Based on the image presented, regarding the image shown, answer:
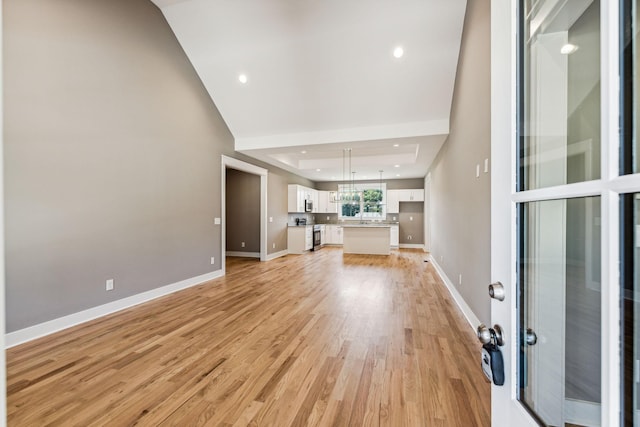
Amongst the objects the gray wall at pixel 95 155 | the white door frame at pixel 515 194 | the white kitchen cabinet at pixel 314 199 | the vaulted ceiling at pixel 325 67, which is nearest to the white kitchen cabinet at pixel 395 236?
the white kitchen cabinet at pixel 314 199

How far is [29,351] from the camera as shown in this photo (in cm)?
240

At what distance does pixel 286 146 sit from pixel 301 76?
138cm

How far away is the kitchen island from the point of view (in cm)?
772

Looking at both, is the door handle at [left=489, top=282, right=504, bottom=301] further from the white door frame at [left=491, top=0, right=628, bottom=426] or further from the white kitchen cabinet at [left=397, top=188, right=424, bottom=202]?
the white kitchen cabinet at [left=397, top=188, right=424, bottom=202]

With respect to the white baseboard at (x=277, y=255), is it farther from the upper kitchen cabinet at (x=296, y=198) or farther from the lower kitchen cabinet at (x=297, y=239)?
the upper kitchen cabinet at (x=296, y=198)

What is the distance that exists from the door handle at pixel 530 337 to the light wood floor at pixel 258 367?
1143mm

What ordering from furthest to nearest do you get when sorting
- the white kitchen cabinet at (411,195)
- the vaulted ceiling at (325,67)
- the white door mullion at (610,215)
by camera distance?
the white kitchen cabinet at (411,195)
the vaulted ceiling at (325,67)
the white door mullion at (610,215)

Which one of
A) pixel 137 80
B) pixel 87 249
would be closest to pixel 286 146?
pixel 137 80

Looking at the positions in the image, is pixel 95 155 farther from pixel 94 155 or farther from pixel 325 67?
pixel 325 67

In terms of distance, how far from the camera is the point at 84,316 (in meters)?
3.04

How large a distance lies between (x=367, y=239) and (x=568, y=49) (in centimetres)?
730

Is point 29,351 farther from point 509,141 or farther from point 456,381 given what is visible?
point 509,141

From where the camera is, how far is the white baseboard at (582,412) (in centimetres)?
53

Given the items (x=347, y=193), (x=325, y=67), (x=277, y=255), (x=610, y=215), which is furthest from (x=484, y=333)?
(x=347, y=193)
